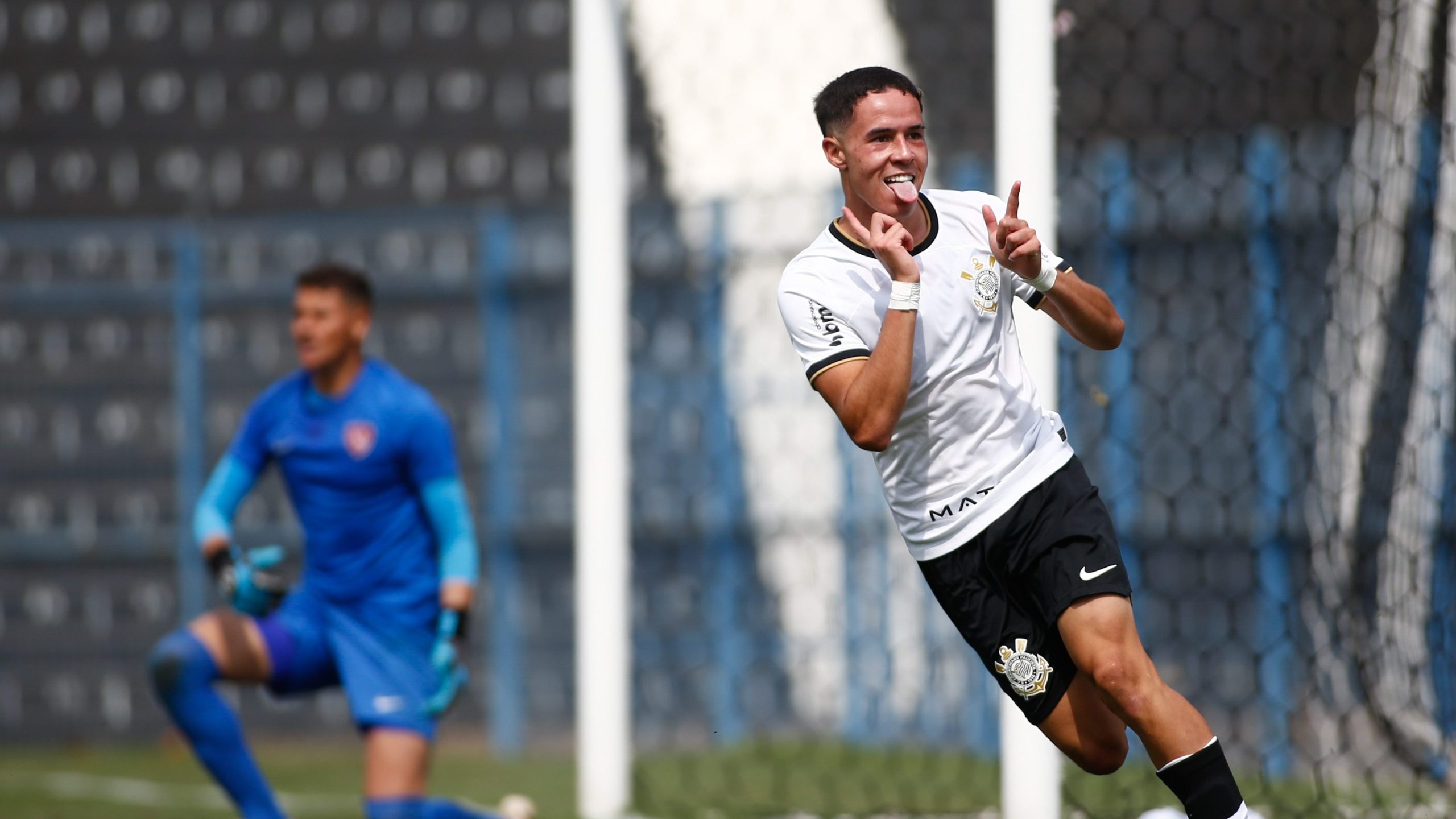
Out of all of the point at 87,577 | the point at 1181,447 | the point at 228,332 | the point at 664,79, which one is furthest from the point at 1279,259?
the point at 87,577

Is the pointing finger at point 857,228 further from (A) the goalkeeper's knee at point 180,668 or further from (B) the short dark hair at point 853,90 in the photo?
(A) the goalkeeper's knee at point 180,668

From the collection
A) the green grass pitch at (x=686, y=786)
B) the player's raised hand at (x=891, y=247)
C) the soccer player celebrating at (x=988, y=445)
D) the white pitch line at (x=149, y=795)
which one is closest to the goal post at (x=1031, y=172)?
the green grass pitch at (x=686, y=786)

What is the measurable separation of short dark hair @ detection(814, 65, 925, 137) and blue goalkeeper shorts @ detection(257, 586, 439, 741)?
211cm

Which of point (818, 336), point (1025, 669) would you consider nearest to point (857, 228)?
point (818, 336)

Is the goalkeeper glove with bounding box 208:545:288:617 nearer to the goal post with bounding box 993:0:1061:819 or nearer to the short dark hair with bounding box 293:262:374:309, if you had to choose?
the short dark hair with bounding box 293:262:374:309

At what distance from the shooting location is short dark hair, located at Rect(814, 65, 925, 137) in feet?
11.6

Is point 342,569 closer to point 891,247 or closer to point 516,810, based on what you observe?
point 516,810

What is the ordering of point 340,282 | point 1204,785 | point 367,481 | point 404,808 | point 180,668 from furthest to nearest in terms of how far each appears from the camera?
point 340,282 → point 367,481 → point 180,668 → point 404,808 → point 1204,785

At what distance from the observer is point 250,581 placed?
16.1ft

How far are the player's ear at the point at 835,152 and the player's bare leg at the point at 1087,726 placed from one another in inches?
47.0

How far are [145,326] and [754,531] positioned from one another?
11.2 feet

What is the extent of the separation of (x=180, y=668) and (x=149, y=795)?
2698mm

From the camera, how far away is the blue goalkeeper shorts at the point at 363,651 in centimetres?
480

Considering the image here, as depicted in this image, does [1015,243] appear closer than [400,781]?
Yes
